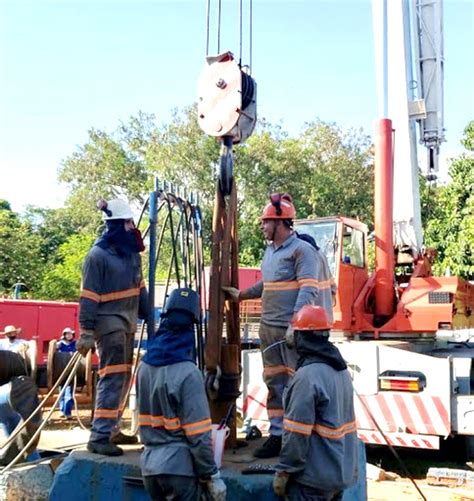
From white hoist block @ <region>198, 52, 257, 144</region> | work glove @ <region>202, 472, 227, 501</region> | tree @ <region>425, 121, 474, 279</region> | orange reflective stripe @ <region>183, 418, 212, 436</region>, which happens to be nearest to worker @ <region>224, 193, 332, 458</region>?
white hoist block @ <region>198, 52, 257, 144</region>

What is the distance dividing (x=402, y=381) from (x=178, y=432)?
450 centimetres

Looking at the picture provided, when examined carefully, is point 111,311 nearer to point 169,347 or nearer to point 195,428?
point 169,347

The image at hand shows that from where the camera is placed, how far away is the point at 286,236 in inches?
192

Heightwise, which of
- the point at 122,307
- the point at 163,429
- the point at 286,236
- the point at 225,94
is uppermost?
the point at 225,94

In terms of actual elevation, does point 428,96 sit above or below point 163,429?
above

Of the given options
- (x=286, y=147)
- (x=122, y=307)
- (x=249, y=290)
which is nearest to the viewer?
(x=122, y=307)

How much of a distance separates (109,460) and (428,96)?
8017 mm

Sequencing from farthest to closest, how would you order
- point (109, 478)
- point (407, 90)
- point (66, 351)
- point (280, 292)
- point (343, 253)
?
point (66, 351)
point (407, 90)
point (343, 253)
point (280, 292)
point (109, 478)

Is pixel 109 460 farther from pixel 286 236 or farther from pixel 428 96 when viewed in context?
pixel 428 96

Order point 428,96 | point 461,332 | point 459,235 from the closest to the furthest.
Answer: point 461,332 < point 428,96 < point 459,235

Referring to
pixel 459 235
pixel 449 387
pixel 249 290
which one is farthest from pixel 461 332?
pixel 459 235

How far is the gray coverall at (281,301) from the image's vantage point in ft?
15.3

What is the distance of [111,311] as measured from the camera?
480cm

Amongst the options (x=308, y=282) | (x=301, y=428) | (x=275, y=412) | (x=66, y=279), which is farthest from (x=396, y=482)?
(x=66, y=279)
